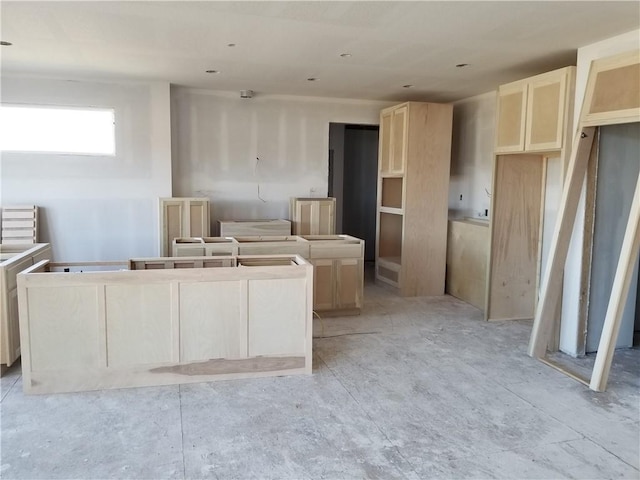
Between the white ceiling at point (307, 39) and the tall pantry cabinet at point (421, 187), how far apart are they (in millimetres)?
456

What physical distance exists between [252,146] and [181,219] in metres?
1.54

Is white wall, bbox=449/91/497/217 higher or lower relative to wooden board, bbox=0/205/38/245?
higher

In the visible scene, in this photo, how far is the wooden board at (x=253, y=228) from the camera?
20.8ft

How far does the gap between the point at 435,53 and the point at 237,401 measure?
11.2 ft

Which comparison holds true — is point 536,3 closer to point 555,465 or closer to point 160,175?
point 555,465

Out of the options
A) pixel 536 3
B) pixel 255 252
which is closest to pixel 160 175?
pixel 255 252

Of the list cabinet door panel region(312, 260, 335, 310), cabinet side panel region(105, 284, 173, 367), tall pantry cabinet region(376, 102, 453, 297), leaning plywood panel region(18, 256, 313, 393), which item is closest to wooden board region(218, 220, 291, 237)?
tall pantry cabinet region(376, 102, 453, 297)

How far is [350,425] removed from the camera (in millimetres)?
2986

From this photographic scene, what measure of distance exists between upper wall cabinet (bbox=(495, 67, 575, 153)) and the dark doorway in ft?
13.2

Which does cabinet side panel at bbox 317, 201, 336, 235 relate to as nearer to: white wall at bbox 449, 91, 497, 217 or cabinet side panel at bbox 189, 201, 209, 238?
cabinet side panel at bbox 189, 201, 209, 238

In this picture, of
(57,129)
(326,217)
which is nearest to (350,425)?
(326,217)

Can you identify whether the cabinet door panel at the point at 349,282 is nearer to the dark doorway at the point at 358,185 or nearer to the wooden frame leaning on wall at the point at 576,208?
the wooden frame leaning on wall at the point at 576,208

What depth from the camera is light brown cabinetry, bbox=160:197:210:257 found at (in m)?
6.19

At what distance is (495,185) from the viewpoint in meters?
5.02
